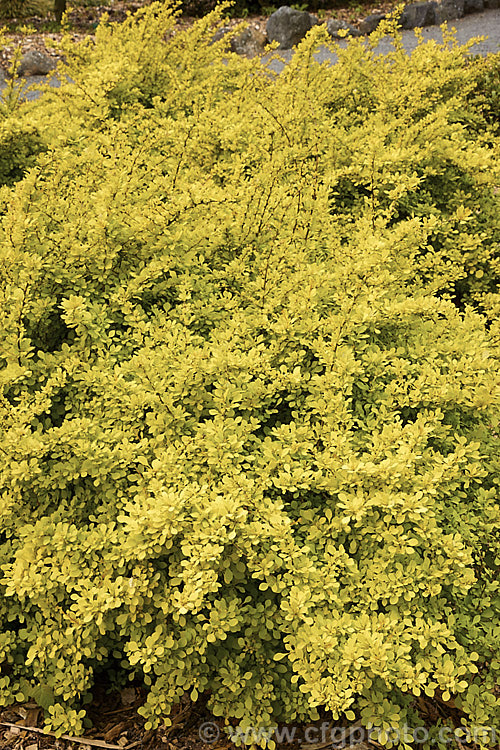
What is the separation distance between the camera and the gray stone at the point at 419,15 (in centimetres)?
1052

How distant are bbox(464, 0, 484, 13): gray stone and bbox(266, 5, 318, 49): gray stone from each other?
2.84 metres

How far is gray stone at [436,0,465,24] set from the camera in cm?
1072

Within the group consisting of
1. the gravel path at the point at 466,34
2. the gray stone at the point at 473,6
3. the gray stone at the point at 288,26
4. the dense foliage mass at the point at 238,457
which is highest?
the gray stone at the point at 288,26

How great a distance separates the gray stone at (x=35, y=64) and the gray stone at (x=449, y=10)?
21.3ft

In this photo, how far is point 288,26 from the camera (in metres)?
10.2

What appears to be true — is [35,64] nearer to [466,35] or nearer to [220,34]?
[220,34]

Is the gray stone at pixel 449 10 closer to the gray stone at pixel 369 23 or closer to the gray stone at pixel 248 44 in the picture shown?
the gray stone at pixel 369 23

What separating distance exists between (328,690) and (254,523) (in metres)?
0.49

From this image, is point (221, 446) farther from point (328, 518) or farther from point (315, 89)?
point (315, 89)

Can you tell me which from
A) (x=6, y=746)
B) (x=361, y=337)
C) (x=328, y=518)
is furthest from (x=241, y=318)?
(x=6, y=746)

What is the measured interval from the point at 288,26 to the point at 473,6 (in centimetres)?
336

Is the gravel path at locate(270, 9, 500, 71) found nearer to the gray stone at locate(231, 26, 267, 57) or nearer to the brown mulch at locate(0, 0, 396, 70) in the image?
the gray stone at locate(231, 26, 267, 57)

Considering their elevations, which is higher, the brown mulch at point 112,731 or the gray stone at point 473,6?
the gray stone at point 473,6

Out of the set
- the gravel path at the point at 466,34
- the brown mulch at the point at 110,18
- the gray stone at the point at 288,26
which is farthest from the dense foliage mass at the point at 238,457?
the brown mulch at the point at 110,18
